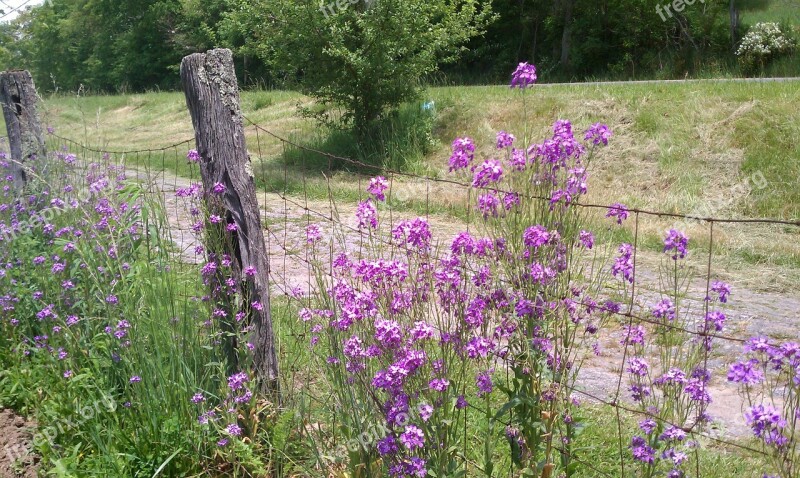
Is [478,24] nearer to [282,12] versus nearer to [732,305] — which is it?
[282,12]

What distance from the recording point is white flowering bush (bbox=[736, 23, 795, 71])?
62.9 feet

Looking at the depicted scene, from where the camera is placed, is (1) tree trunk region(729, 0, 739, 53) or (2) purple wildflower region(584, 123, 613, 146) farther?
(1) tree trunk region(729, 0, 739, 53)

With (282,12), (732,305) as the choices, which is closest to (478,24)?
(282,12)

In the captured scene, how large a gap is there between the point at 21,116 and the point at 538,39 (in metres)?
25.4

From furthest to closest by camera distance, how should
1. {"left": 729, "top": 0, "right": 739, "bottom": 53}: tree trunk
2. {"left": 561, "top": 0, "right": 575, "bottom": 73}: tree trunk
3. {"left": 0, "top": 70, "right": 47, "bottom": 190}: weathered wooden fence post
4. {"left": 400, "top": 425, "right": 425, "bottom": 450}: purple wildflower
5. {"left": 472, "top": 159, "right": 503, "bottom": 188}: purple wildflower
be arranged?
1. {"left": 561, "top": 0, "right": 575, "bottom": 73}: tree trunk
2. {"left": 729, "top": 0, "right": 739, "bottom": 53}: tree trunk
3. {"left": 0, "top": 70, "right": 47, "bottom": 190}: weathered wooden fence post
4. {"left": 472, "top": 159, "right": 503, "bottom": 188}: purple wildflower
5. {"left": 400, "top": 425, "right": 425, "bottom": 450}: purple wildflower

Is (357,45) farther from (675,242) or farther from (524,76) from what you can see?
(675,242)

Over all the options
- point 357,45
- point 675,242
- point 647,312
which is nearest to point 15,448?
point 675,242

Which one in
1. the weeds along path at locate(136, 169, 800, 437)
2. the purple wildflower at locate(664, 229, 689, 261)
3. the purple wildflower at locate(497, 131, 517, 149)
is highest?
the purple wildflower at locate(497, 131, 517, 149)

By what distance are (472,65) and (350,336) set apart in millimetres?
29274

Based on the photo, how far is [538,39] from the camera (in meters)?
29.6

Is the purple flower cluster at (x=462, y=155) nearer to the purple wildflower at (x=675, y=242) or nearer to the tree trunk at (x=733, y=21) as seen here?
the purple wildflower at (x=675, y=242)

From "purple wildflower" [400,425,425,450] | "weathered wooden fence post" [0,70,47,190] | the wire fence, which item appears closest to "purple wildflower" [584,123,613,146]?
the wire fence

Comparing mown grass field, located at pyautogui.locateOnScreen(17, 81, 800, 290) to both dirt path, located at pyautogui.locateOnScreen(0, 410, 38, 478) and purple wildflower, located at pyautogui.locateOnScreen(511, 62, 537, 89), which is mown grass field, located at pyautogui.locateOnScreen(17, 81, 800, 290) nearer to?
dirt path, located at pyautogui.locateOnScreen(0, 410, 38, 478)

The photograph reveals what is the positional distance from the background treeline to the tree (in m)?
0.63
